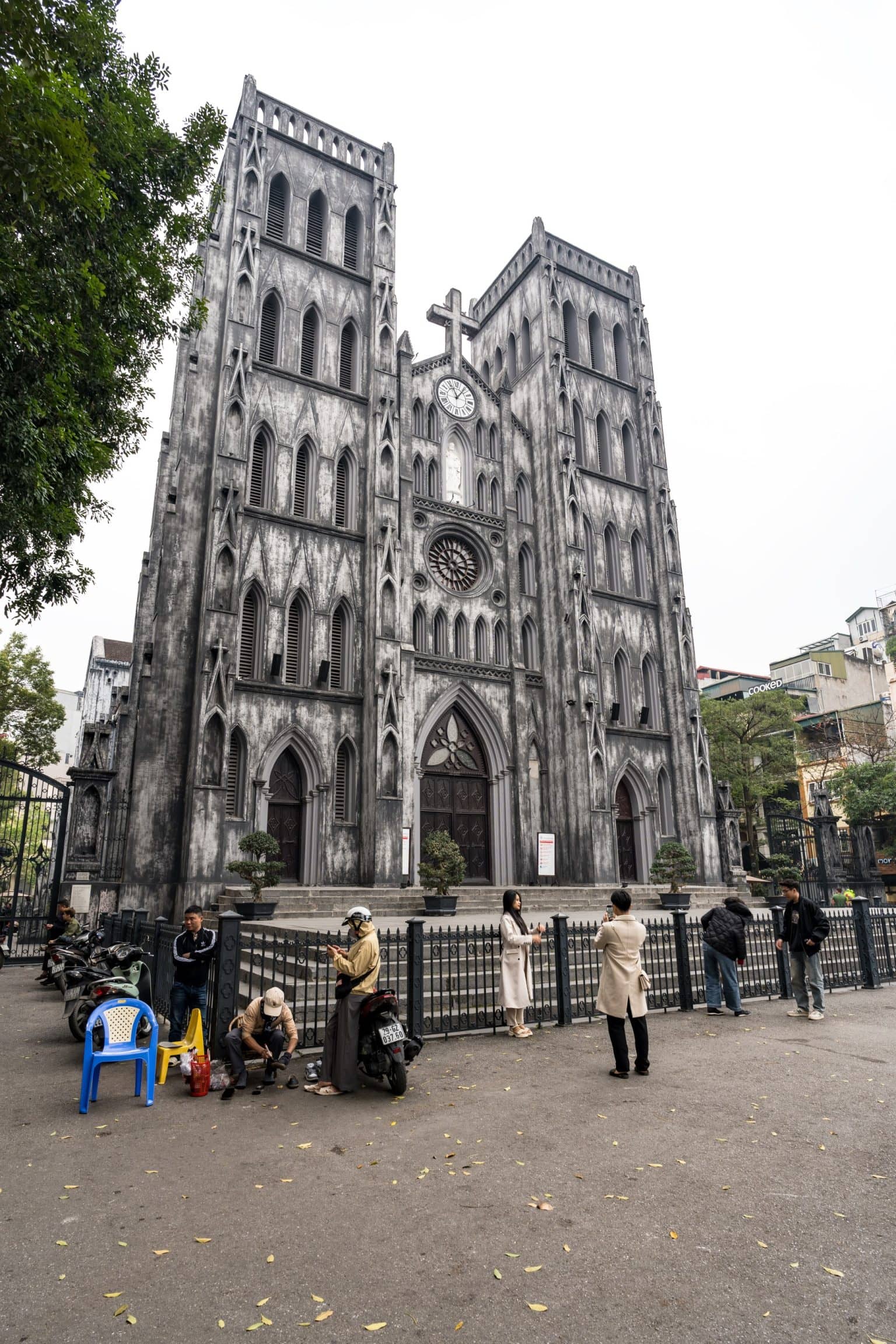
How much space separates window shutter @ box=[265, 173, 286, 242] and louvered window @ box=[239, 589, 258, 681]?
37.2 feet

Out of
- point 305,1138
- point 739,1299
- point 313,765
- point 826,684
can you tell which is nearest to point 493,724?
point 313,765

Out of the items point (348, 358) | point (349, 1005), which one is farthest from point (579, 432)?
point (349, 1005)

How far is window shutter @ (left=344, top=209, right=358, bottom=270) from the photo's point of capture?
80.1ft

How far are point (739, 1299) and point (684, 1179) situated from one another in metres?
1.37

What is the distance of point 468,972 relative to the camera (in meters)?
9.34

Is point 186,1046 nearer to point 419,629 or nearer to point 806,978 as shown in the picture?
point 806,978

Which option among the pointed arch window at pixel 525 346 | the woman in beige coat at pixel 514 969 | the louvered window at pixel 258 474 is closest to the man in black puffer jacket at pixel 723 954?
the woman in beige coat at pixel 514 969

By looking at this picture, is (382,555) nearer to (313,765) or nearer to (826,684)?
(313,765)

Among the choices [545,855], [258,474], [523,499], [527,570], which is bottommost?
[545,855]

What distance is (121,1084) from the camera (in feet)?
24.1

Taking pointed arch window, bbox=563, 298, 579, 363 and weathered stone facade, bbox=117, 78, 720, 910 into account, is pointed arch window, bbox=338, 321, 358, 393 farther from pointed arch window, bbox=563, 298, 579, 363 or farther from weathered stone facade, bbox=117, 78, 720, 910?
pointed arch window, bbox=563, 298, 579, 363

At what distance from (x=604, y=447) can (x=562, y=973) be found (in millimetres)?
22086

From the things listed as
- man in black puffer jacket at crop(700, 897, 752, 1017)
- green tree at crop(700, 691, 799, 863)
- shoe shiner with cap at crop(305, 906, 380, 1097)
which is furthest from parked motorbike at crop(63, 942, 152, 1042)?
green tree at crop(700, 691, 799, 863)

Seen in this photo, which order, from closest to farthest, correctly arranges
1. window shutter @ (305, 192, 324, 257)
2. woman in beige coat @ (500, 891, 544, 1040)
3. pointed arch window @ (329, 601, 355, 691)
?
woman in beige coat @ (500, 891, 544, 1040), pointed arch window @ (329, 601, 355, 691), window shutter @ (305, 192, 324, 257)
